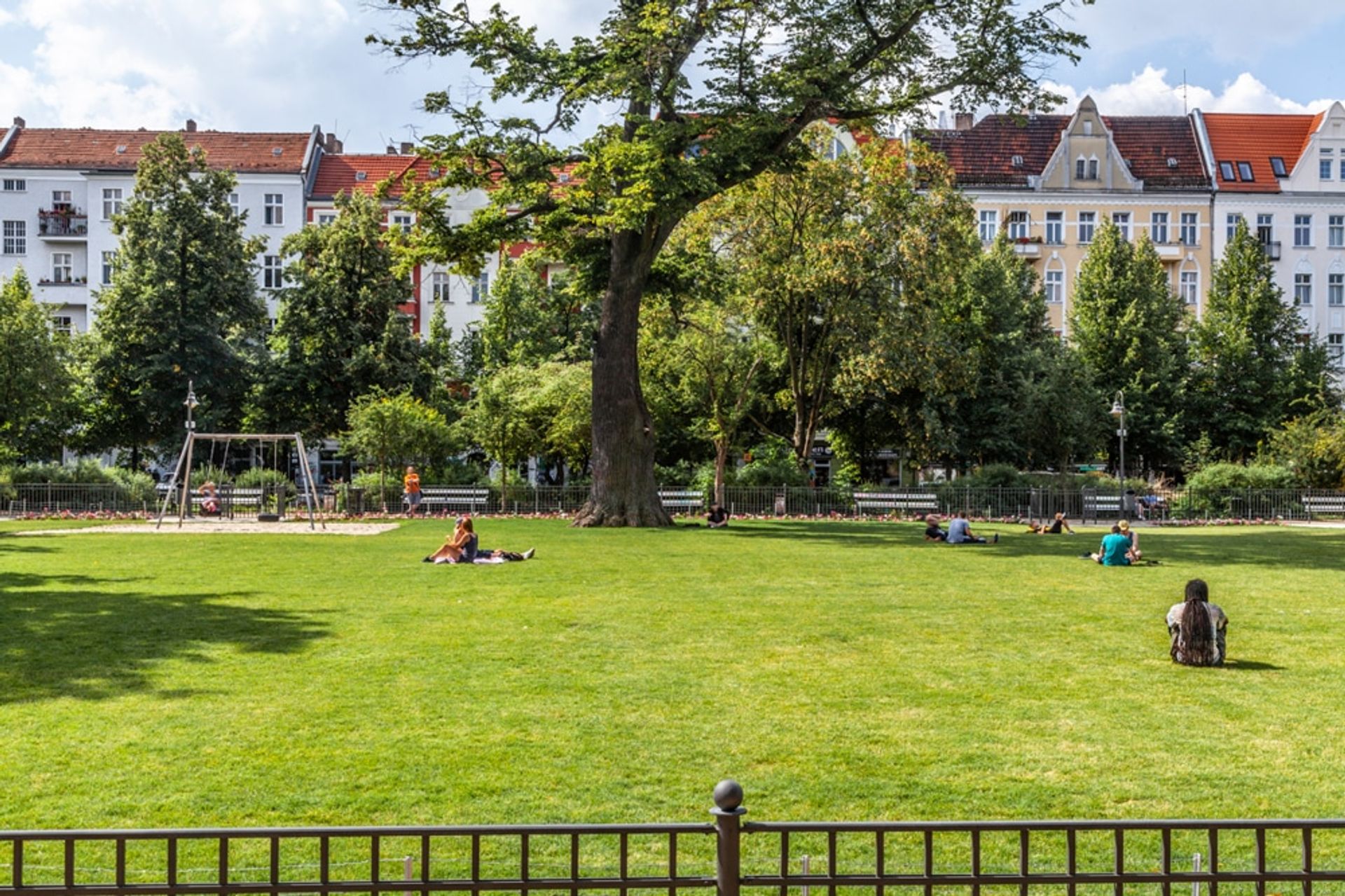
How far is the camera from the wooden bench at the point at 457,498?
43.8 metres

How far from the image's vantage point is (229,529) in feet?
111

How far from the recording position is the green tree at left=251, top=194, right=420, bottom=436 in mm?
59156

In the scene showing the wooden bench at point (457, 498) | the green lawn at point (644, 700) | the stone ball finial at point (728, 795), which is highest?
the stone ball finial at point (728, 795)

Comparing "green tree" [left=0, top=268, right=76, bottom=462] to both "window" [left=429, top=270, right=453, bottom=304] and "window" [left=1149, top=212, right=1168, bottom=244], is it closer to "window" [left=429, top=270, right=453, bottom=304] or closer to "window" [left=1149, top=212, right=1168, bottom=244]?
"window" [left=429, top=270, right=453, bottom=304]

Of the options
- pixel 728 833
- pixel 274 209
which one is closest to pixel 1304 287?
pixel 274 209

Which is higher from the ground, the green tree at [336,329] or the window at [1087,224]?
the window at [1087,224]

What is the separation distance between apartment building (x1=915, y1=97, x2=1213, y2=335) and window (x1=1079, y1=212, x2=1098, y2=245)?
39 mm

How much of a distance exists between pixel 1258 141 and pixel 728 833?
8293 centimetres

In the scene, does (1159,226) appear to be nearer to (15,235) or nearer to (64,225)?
(64,225)

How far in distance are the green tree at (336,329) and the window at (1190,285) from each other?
42.3 metres

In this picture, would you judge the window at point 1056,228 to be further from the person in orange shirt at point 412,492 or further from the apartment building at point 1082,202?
the person in orange shirt at point 412,492

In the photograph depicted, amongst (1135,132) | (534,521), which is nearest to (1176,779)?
(534,521)

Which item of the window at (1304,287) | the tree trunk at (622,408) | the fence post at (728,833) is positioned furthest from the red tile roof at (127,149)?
the fence post at (728,833)

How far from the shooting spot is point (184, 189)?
57938mm
